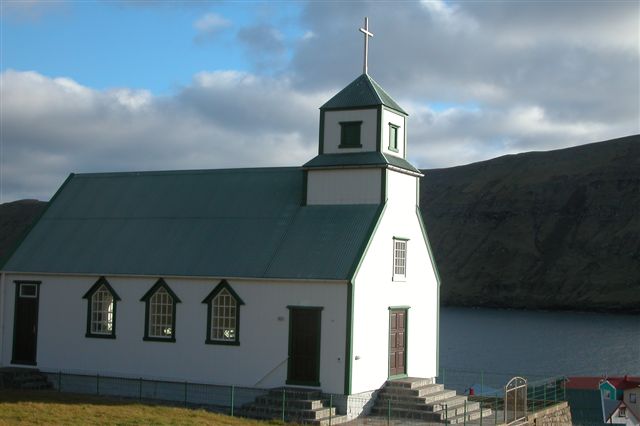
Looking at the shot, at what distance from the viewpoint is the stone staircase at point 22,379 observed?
3300 cm

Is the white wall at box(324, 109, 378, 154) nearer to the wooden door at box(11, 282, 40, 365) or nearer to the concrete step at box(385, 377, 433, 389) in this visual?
the concrete step at box(385, 377, 433, 389)

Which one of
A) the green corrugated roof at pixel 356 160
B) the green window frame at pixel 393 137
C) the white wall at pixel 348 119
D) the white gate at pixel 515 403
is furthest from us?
the green window frame at pixel 393 137

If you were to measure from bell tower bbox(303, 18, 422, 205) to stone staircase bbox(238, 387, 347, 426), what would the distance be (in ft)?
22.6

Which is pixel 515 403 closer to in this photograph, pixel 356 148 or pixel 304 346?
pixel 304 346

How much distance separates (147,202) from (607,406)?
82.0 feet

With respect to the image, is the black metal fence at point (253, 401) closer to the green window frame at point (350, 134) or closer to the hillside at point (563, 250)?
the green window frame at point (350, 134)

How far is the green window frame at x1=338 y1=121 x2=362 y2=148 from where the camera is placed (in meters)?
32.7

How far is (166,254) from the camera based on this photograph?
109 feet

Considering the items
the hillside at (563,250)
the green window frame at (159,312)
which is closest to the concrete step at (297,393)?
the green window frame at (159,312)

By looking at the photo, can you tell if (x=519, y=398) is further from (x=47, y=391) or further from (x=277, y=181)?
(x=47, y=391)

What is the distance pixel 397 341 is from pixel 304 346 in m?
3.94

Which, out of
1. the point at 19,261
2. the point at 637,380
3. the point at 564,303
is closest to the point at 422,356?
the point at 19,261

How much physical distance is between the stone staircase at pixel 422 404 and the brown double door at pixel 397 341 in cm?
60

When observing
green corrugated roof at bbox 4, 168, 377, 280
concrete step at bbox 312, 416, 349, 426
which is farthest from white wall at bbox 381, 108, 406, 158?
concrete step at bbox 312, 416, 349, 426
